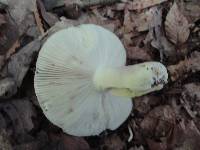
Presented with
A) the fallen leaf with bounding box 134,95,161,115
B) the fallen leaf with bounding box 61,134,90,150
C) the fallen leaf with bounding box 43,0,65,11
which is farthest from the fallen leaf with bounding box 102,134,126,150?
the fallen leaf with bounding box 43,0,65,11

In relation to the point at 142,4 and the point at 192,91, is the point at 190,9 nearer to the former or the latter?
the point at 142,4

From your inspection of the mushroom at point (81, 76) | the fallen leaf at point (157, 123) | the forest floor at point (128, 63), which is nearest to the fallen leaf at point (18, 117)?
the forest floor at point (128, 63)

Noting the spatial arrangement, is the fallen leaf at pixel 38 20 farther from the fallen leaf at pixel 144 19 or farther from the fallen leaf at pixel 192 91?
the fallen leaf at pixel 192 91

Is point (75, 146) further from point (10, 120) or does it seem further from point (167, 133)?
point (167, 133)

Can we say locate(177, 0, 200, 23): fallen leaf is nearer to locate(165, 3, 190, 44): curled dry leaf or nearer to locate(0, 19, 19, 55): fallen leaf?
locate(165, 3, 190, 44): curled dry leaf

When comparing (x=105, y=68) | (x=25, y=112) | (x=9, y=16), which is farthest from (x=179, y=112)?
(x=9, y=16)

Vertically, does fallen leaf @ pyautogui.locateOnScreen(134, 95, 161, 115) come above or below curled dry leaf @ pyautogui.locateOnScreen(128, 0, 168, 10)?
below

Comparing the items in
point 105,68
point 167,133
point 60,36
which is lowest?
point 167,133
